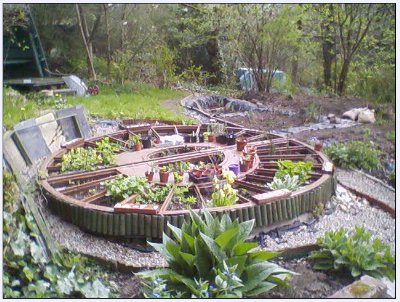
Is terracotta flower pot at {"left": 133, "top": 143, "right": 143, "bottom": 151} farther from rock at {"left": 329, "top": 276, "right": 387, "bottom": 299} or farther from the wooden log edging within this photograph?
rock at {"left": 329, "top": 276, "right": 387, "bottom": 299}

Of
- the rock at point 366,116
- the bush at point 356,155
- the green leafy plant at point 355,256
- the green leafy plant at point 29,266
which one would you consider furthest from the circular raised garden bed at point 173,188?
the rock at point 366,116

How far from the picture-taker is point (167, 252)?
7.02ft

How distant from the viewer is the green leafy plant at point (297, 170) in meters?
3.45

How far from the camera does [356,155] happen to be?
4.06m

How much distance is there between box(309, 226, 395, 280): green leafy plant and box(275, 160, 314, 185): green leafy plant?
89 cm

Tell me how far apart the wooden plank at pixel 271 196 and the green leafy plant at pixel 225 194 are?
6.1 inches

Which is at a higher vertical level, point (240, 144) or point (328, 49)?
point (328, 49)

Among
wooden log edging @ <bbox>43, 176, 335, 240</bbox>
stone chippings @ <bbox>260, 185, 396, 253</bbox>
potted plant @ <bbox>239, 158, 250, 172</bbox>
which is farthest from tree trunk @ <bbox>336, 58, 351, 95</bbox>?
wooden log edging @ <bbox>43, 176, 335, 240</bbox>

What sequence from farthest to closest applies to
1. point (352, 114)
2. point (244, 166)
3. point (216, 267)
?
point (352, 114)
point (244, 166)
point (216, 267)

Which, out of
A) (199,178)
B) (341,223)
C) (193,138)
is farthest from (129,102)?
(341,223)

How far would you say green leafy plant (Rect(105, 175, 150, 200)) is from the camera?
3041 mm

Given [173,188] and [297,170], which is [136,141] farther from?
[297,170]

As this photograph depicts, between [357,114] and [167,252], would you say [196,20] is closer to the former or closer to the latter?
[357,114]

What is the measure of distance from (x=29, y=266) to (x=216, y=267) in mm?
834
